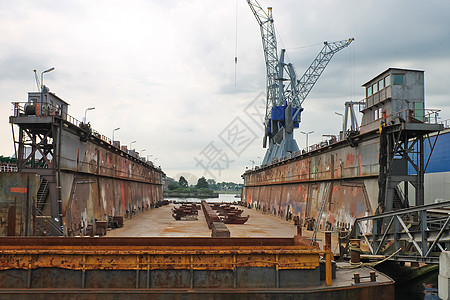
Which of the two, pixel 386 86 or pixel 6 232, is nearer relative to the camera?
pixel 6 232

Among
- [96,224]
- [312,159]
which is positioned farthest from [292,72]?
[96,224]

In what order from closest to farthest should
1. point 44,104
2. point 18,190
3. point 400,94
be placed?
point 18,190 < point 44,104 < point 400,94

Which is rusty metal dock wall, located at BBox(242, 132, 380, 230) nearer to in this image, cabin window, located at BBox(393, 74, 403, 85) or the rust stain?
cabin window, located at BBox(393, 74, 403, 85)

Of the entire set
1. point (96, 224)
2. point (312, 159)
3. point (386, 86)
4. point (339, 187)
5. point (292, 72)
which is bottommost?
point (96, 224)

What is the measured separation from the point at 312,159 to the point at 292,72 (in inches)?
1778

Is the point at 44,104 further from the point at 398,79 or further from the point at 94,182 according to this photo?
the point at 398,79

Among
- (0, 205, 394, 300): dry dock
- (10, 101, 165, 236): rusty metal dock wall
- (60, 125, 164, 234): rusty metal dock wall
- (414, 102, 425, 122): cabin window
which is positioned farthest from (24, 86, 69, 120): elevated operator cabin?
(414, 102, 425, 122): cabin window

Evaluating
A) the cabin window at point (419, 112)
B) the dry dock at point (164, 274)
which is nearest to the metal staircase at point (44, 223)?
the dry dock at point (164, 274)

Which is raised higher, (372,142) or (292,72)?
(292,72)

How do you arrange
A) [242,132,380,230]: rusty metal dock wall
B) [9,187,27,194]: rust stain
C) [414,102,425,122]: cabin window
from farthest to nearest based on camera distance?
[242,132,380,230]: rusty metal dock wall < [414,102,425,122]: cabin window < [9,187,27,194]: rust stain

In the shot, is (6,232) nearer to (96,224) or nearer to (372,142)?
(96,224)

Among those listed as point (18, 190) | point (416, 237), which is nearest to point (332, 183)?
point (416, 237)

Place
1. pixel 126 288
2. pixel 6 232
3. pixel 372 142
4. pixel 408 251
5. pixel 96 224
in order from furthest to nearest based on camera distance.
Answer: pixel 96 224, pixel 372 142, pixel 6 232, pixel 408 251, pixel 126 288

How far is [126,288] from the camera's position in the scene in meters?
11.5
